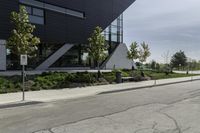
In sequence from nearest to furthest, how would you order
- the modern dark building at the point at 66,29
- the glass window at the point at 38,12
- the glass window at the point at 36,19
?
the modern dark building at the point at 66,29 < the glass window at the point at 36,19 < the glass window at the point at 38,12

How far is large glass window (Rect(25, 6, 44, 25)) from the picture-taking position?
36.2 m

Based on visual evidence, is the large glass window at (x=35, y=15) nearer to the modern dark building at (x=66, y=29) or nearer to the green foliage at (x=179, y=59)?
the modern dark building at (x=66, y=29)

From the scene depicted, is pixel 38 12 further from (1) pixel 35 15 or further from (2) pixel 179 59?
(2) pixel 179 59

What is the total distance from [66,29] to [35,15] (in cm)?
558

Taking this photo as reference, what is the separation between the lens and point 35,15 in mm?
37000

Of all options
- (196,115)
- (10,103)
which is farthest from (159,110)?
(10,103)

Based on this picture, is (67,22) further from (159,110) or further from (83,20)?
(159,110)

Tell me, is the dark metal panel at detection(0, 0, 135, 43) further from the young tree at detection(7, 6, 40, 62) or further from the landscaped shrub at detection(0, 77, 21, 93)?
the landscaped shrub at detection(0, 77, 21, 93)

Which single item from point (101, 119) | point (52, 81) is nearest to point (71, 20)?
point (52, 81)

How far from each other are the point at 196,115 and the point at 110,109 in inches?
135

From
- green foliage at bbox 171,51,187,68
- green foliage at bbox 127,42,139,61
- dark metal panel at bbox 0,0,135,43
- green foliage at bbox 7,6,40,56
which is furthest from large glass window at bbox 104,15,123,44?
green foliage at bbox 171,51,187,68

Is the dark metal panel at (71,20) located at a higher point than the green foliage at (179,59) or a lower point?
higher

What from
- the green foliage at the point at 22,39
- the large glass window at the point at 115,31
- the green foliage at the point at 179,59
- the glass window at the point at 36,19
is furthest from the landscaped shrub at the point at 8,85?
the green foliage at the point at 179,59

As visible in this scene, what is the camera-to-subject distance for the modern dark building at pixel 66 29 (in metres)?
34.3
